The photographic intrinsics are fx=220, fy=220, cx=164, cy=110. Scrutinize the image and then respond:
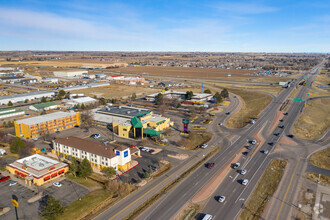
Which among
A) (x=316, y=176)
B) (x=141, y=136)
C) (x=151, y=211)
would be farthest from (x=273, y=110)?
(x=151, y=211)

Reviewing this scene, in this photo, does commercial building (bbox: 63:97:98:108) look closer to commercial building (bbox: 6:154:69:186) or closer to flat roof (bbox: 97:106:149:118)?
flat roof (bbox: 97:106:149:118)

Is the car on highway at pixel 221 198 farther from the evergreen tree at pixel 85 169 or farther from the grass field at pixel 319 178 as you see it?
the evergreen tree at pixel 85 169

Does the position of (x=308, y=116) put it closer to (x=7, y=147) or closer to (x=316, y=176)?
(x=316, y=176)

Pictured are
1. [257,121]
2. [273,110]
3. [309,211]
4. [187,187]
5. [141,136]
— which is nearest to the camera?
[309,211]

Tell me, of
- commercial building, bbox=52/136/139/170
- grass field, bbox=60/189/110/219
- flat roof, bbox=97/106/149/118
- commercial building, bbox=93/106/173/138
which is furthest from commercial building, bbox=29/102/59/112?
grass field, bbox=60/189/110/219

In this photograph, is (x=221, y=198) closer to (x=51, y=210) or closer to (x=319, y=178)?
(x=319, y=178)

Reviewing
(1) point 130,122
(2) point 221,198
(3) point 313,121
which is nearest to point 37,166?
(1) point 130,122
